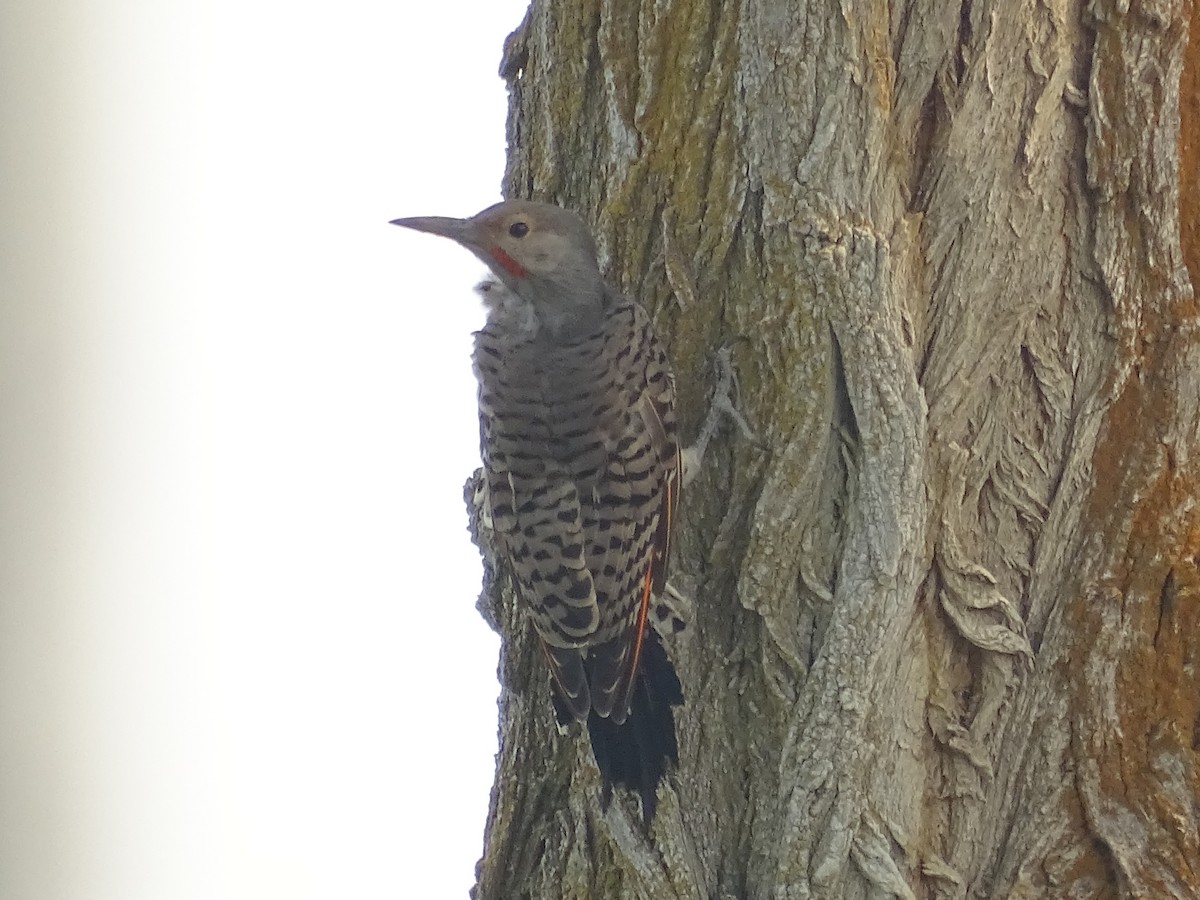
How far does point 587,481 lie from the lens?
1.99m

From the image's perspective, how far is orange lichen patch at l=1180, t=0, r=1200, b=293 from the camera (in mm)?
1750

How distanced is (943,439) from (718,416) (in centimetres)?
38

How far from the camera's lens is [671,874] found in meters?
1.86

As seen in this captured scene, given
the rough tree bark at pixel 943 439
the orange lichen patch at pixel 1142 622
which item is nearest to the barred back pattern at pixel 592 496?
the rough tree bark at pixel 943 439

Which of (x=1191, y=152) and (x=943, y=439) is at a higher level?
(x=1191, y=152)

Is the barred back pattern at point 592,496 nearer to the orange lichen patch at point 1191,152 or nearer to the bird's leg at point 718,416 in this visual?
the bird's leg at point 718,416

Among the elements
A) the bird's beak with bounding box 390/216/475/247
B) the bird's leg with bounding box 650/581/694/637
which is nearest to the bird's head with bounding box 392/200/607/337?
the bird's beak with bounding box 390/216/475/247

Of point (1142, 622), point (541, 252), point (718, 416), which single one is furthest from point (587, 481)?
point (1142, 622)

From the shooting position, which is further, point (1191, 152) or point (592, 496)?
point (592, 496)

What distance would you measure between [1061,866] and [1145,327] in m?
0.91

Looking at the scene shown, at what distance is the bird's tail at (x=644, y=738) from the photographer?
1.88 metres

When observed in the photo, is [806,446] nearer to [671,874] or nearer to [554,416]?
[554,416]

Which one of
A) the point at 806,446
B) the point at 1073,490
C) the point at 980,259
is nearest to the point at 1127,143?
the point at 980,259

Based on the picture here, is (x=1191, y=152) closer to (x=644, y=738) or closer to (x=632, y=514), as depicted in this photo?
(x=632, y=514)
